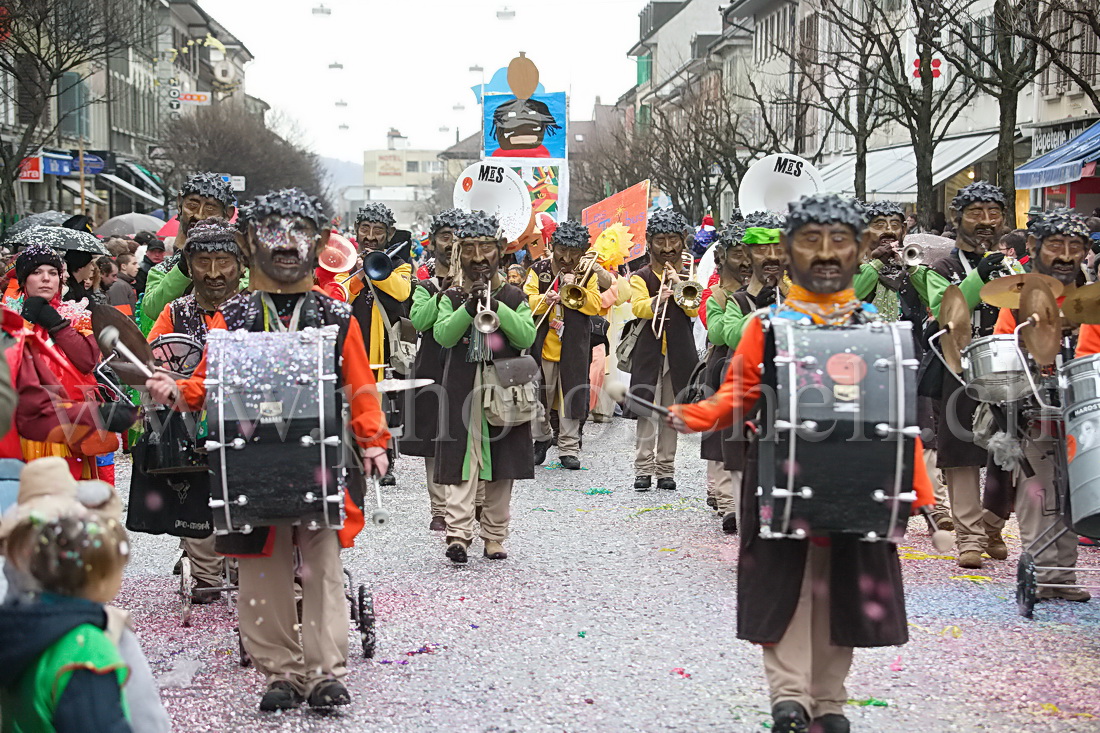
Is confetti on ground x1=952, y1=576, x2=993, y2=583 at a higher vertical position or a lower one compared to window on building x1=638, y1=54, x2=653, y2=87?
lower

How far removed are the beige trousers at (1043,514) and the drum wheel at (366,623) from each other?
332 cm

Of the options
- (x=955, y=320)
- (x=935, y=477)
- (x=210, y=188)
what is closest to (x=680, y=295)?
(x=935, y=477)

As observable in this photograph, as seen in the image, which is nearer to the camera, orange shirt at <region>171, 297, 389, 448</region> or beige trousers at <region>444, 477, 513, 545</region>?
orange shirt at <region>171, 297, 389, 448</region>

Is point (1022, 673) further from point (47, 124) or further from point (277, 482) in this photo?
point (47, 124)

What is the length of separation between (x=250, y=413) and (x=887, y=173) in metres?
31.5

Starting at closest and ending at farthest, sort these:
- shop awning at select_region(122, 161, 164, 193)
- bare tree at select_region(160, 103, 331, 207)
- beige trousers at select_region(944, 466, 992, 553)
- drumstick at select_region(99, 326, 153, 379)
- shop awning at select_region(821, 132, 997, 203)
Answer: drumstick at select_region(99, 326, 153, 379) < beige trousers at select_region(944, 466, 992, 553) < shop awning at select_region(821, 132, 997, 203) < bare tree at select_region(160, 103, 331, 207) < shop awning at select_region(122, 161, 164, 193)

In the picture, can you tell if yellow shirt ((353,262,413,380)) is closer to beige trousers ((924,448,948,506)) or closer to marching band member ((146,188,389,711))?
beige trousers ((924,448,948,506))

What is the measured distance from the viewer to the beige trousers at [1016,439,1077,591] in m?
7.26

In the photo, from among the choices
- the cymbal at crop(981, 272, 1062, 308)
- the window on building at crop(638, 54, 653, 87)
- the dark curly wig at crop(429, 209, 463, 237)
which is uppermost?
the window on building at crop(638, 54, 653, 87)

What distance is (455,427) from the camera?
8344 mm

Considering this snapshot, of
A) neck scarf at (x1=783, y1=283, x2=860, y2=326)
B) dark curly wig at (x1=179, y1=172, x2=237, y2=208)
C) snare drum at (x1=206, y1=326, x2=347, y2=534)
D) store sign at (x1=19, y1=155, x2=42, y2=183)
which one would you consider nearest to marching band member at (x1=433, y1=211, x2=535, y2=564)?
dark curly wig at (x1=179, y1=172, x2=237, y2=208)

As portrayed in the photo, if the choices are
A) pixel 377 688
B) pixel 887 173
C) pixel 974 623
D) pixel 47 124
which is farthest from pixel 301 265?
pixel 47 124

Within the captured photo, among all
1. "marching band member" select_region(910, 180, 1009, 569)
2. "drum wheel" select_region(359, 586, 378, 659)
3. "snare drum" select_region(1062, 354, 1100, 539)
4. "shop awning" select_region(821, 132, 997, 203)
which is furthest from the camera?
"shop awning" select_region(821, 132, 997, 203)

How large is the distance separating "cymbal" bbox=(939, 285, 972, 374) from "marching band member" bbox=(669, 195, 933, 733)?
2556 millimetres
